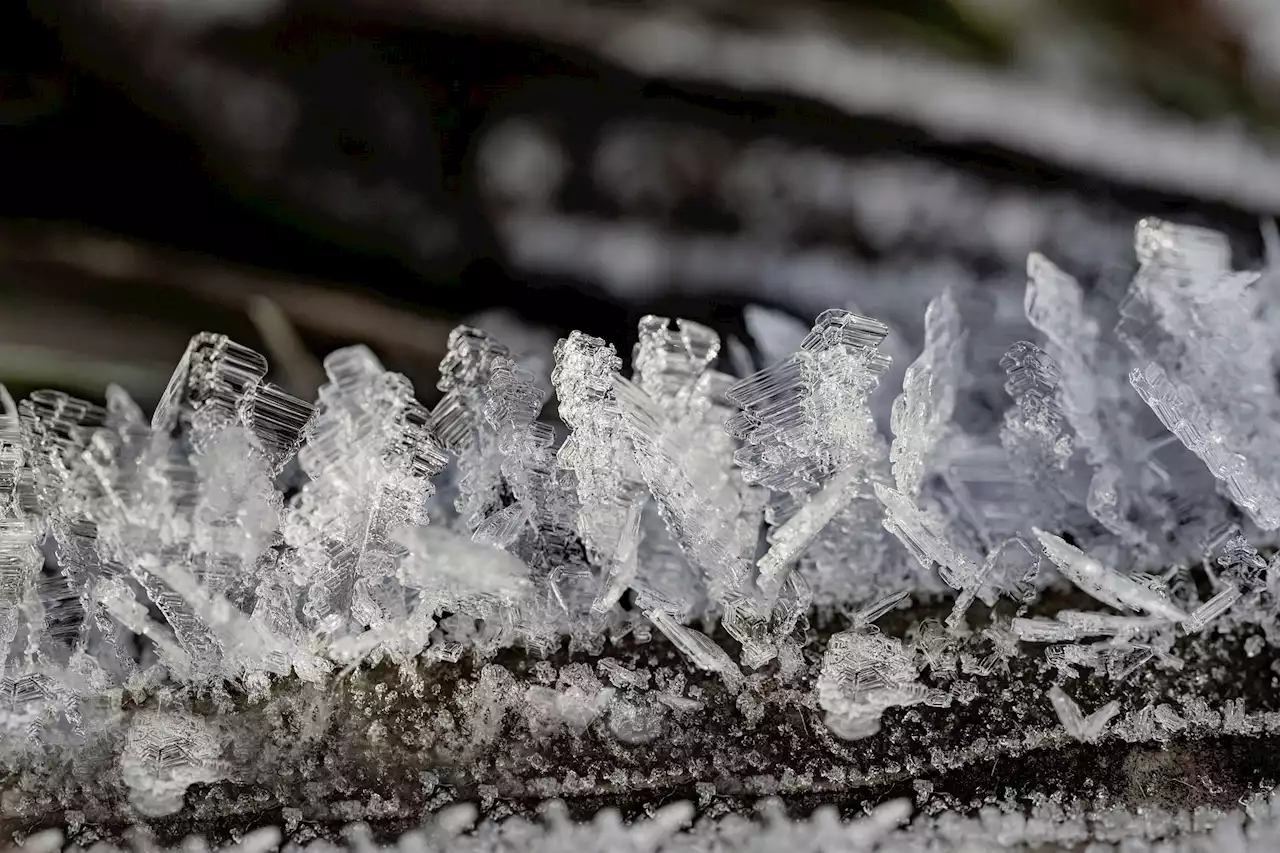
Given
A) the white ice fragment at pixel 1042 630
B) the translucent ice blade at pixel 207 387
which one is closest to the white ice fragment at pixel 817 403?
the white ice fragment at pixel 1042 630

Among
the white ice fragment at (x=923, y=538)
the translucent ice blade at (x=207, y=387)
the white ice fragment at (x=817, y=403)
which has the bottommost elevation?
the white ice fragment at (x=923, y=538)

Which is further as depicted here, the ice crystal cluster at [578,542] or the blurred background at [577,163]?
the blurred background at [577,163]

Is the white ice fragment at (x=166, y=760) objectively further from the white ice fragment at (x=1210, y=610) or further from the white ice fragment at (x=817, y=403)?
the white ice fragment at (x=1210, y=610)

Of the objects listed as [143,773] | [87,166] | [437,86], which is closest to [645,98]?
[437,86]

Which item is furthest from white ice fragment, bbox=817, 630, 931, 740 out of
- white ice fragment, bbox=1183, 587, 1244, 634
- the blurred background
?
the blurred background

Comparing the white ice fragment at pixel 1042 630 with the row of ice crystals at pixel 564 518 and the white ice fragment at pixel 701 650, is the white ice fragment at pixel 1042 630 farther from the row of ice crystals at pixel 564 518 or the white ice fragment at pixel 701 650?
the white ice fragment at pixel 701 650

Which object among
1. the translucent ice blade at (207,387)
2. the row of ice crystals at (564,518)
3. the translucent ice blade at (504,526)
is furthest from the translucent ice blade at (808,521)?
the translucent ice blade at (207,387)

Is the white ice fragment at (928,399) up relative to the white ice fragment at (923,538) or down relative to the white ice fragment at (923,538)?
up
